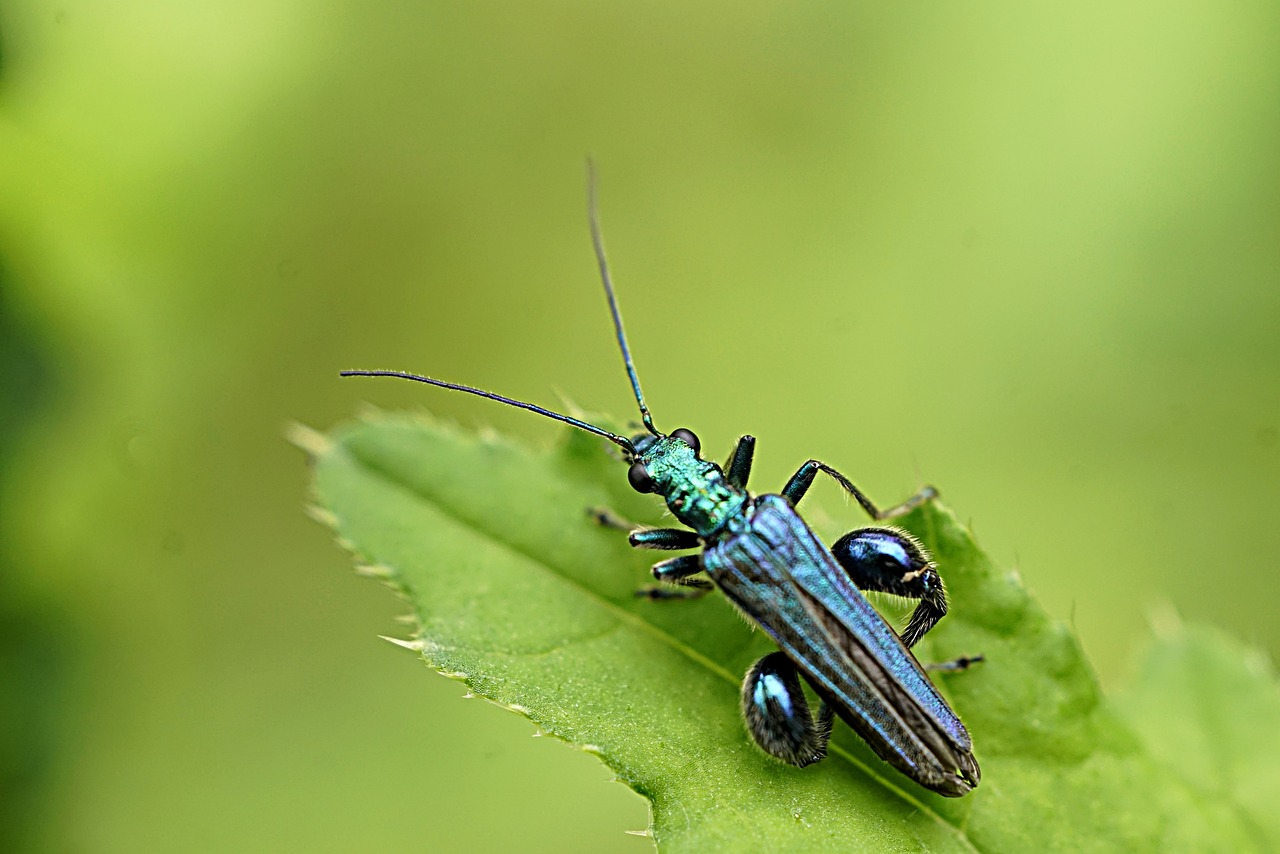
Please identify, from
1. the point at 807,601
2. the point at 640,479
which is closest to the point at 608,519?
the point at 640,479

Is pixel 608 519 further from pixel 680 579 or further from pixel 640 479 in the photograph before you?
pixel 680 579

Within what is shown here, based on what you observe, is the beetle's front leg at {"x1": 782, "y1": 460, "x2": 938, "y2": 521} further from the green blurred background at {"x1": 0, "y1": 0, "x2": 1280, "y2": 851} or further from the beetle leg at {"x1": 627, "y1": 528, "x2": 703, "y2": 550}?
the green blurred background at {"x1": 0, "y1": 0, "x2": 1280, "y2": 851}

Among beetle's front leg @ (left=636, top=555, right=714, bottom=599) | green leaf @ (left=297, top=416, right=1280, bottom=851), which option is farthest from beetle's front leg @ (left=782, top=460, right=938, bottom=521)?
beetle's front leg @ (left=636, top=555, right=714, bottom=599)

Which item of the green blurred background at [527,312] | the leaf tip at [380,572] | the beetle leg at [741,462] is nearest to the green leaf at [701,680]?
the leaf tip at [380,572]

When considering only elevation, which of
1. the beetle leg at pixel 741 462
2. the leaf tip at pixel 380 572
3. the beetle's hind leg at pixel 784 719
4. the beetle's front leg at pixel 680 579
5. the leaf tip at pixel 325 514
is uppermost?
the beetle leg at pixel 741 462

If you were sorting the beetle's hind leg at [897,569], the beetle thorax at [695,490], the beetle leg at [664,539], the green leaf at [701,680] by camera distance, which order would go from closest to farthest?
the green leaf at [701,680]
the beetle's hind leg at [897,569]
the beetle leg at [664,539]
the beetle thorax at [695,490]

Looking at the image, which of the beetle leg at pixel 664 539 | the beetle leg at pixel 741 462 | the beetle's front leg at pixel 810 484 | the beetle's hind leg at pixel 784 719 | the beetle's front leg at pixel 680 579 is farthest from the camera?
the beetle leg at pixel 741 462

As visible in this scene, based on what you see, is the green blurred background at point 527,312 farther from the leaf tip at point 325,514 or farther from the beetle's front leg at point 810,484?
the leaf tip at point 325,514
